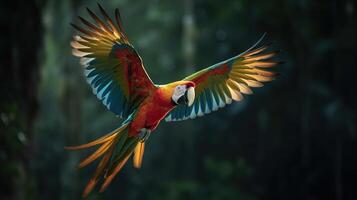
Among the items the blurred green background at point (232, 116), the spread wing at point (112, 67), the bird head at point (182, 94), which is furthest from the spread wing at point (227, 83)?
the blurred green background at point (232, 116)

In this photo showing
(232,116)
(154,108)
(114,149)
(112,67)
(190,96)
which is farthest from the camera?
(232,116)

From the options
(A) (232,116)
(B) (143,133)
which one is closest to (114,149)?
(B) (143,133)

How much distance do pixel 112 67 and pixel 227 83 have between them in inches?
28.8

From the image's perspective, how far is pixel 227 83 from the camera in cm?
398

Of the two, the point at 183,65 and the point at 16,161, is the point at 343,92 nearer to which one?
the point at 183,65

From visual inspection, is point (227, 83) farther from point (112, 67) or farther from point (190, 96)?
point (190, 96)

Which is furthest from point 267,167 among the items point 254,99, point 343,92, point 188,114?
point 188,114

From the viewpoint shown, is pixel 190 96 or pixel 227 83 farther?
pixel 227 83

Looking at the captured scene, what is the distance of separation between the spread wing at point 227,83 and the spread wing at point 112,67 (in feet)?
1.18

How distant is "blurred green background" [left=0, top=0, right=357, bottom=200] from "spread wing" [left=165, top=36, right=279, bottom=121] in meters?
7.62

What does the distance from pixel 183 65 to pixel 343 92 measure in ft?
12.5

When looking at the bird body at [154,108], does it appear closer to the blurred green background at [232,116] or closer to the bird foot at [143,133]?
the bird foot at [143,133]

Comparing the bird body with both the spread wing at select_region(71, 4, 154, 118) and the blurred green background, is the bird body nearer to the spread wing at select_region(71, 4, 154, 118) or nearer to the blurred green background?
the spread wing at select_region(71, 4, 154, 118)

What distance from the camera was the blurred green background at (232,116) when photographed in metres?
13.2
